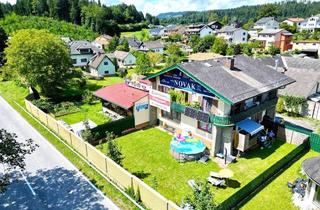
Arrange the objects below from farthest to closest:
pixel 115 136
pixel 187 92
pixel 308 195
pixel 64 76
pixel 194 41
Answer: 1. pixel 194 41
2. pixel 64 76
3. pixel 115 136
4. pixel 187 92
5. pixel 308 195

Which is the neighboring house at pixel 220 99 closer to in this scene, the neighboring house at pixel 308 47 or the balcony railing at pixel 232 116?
the balcony railing at pixel 232 116

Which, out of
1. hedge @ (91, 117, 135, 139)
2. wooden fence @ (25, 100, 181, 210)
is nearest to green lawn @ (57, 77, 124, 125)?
wooden fence @ (25, 100, 181, 210)

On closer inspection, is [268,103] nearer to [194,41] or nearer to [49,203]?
[49,203]

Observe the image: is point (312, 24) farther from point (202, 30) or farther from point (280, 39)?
point (202, 30)

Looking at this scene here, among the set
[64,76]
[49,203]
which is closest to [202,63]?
[49,203]

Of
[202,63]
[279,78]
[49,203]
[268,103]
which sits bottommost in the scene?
[49,203]

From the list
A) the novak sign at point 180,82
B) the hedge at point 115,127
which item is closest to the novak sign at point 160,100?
the novak sign at point 180,82

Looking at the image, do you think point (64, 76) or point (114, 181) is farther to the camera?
point (64, 76)

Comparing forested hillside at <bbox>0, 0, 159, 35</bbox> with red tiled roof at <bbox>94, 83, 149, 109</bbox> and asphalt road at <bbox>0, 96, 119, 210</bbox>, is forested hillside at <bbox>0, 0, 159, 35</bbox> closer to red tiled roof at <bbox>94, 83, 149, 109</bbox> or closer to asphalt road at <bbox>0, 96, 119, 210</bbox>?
red tiled roof at <bbox>94, 83, 149, 109</bbox>

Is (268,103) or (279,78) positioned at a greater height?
(279,78)
